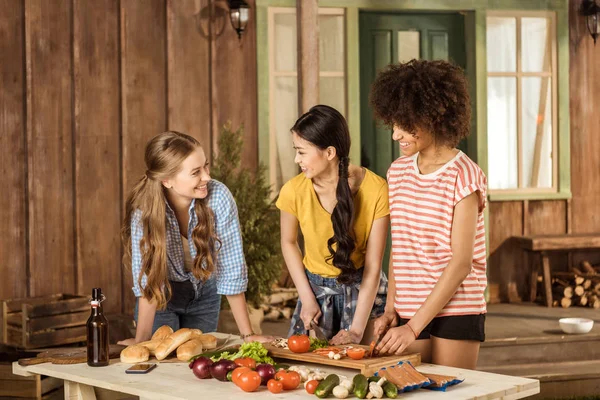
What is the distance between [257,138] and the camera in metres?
7.29

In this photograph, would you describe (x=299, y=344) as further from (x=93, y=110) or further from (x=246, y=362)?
(x=93, y=110)

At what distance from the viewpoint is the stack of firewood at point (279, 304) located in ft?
22.9

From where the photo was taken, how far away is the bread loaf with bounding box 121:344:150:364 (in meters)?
3.21

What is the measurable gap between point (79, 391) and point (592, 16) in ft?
19.4

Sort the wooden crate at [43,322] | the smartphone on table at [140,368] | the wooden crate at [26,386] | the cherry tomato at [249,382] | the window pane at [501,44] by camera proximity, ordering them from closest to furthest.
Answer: the cherry tomato at [249,382] < the smartphone on table at [140,368] < the wooden crate at [26,386] < the wooden crate at [43,322] < the window pane at [501,44]

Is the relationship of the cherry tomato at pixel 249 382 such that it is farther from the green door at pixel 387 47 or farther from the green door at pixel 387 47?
the green door at pixel 387 47

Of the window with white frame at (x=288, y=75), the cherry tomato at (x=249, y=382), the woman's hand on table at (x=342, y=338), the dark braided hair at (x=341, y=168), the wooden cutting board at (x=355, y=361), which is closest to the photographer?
the cherry tomato at (x=249, y=382)

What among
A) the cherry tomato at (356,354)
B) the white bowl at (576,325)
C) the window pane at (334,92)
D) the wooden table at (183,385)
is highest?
the window pane at (334,92)

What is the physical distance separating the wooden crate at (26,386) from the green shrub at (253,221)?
59.1 inches

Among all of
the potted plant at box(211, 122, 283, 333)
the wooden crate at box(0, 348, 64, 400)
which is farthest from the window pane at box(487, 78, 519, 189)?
the wooden crate at box(0, 348, 64, 400)

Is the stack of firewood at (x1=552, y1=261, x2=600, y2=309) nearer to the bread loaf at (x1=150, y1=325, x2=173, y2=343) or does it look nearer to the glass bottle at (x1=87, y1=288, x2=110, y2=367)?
the bread loaf at (x1=150, y1=325, x2=173, y2=343)

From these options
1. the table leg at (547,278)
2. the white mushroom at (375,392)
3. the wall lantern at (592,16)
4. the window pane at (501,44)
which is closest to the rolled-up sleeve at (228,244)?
the white mushroom at (375,392)

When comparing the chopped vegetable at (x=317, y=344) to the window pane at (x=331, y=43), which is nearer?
A: the chopped vegetable at (x=317, y=344)

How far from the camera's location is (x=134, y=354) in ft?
10.5
